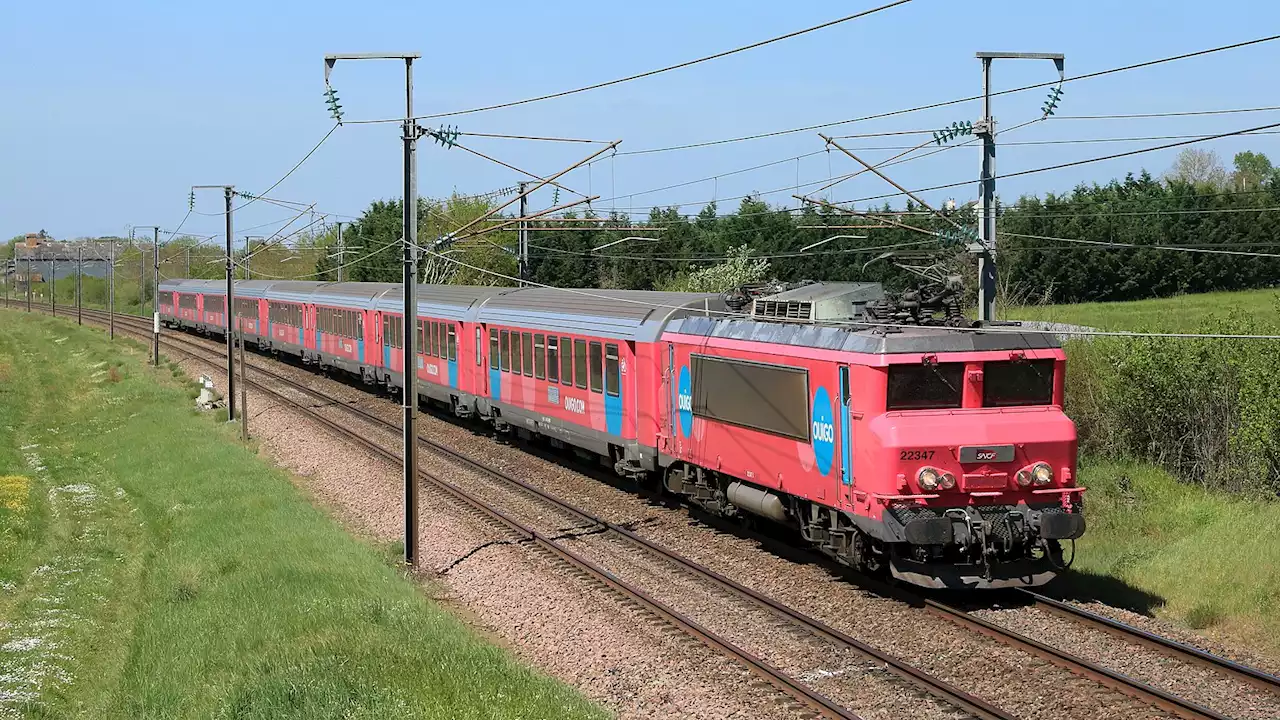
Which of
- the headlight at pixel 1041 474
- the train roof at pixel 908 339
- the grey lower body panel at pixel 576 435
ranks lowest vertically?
the grey lower body panel at pixel 576 435

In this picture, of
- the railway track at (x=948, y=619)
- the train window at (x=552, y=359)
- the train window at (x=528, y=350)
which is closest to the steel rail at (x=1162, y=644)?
the railway track at (x=948, y=619)

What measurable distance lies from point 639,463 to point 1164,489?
8.67 metres

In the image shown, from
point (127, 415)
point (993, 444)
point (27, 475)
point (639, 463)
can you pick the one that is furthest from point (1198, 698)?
point (127, 415)

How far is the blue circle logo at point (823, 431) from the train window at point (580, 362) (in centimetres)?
863

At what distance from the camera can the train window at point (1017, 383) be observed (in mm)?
14508

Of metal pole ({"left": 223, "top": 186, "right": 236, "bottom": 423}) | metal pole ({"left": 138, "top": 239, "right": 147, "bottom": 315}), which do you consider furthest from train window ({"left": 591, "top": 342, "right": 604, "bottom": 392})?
metal pole ({"left": 138, "top": 239, "right": 147, "bottom": 315})

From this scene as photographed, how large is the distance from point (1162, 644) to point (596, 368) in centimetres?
1222

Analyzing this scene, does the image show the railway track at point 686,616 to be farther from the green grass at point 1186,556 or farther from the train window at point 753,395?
the green grass at point 1186,556

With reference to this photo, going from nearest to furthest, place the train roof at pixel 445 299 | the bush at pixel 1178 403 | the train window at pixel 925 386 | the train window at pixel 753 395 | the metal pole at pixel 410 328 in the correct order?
1. the train window at pixel 925 386
2. the train window at pixel 753 395
3. the metal pole at pixel 410 328
4. the bush at pixel 1178 403
5. the train roof at pixel 445 299

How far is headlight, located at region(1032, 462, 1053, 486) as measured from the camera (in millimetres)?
14122

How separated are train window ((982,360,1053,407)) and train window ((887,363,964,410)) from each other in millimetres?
351

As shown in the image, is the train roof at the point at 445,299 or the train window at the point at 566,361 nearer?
the train window at the point at 566,361

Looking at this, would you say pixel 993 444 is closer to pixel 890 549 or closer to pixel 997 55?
pixel 890 549

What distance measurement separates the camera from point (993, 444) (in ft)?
46.2
